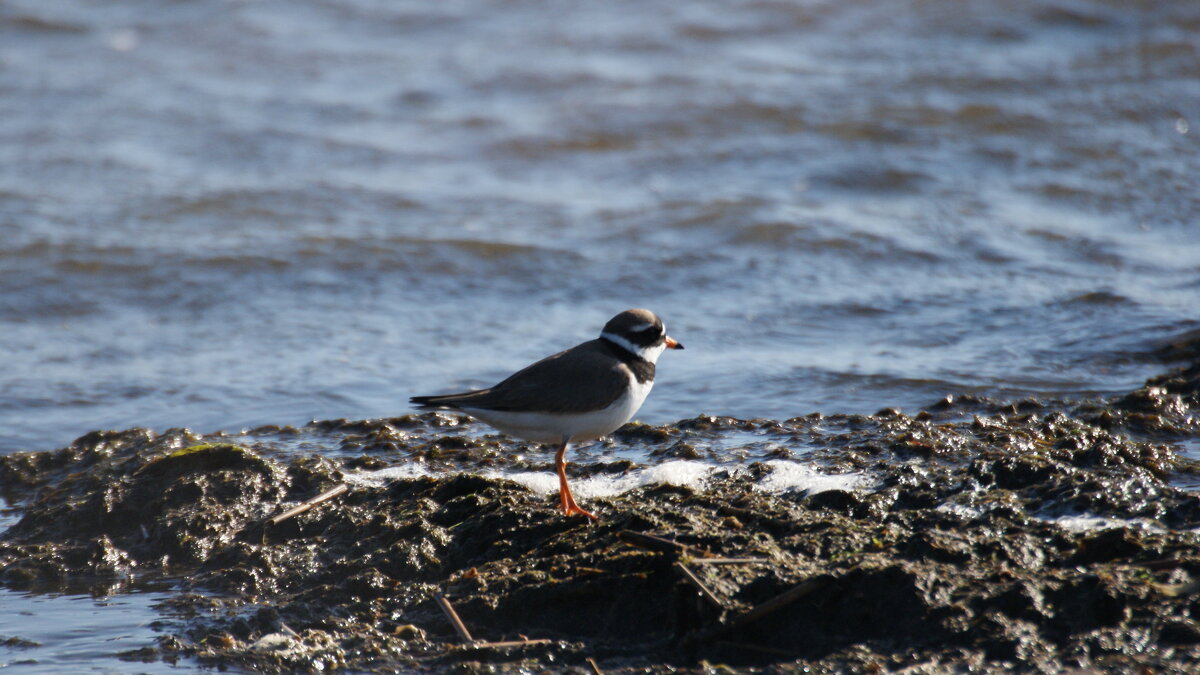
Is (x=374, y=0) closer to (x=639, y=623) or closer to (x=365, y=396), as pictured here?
(x=365, y=396)

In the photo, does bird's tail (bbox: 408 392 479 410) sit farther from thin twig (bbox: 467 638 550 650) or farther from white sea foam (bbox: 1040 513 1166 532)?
white sea foam (bbox: 1040 513 1166 532)

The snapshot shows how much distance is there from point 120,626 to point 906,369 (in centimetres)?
483

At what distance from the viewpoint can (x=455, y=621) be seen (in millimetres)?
4184

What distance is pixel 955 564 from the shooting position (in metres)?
4.09

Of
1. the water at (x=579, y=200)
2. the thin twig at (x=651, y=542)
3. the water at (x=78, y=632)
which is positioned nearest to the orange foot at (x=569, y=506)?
the thin twig at (x=651, y=542)

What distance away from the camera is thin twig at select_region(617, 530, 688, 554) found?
13.9 ft

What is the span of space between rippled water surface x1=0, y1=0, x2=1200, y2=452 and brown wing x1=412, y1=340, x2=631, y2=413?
1704 mm

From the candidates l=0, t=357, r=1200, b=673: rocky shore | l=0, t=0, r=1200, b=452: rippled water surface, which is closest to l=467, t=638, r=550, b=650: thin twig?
l=0, t=357, r=1200, b=673: rocky shore

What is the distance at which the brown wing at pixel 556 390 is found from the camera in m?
5.23

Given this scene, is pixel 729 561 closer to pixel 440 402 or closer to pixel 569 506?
pixel 569 506

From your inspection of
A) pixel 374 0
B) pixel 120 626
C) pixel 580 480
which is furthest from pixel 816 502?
pixel 374 0

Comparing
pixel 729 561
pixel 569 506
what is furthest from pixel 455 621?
pixel 729 561

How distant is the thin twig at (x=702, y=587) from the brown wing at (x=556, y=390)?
136 centimetres

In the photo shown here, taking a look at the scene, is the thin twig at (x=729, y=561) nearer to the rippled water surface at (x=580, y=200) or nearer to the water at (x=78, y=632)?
the water at (x=78, y=632)
